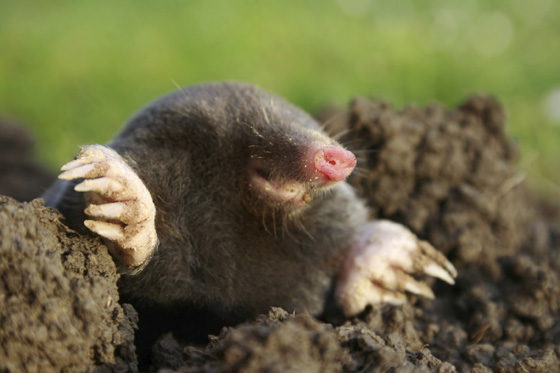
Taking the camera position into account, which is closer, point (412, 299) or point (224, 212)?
point (224, 212)

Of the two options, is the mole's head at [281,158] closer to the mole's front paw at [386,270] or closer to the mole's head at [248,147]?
the mole's head at [248,147]

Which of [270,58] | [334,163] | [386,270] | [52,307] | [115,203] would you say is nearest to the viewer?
[52,307]

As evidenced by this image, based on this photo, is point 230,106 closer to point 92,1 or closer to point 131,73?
point 131,73

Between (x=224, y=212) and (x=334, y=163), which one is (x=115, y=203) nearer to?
(x=224, y=212)

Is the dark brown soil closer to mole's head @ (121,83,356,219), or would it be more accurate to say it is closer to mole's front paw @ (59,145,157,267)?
mole's front paw @ (59,145,157,267)

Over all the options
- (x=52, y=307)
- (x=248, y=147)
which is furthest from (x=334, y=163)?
(x=52, y=307)

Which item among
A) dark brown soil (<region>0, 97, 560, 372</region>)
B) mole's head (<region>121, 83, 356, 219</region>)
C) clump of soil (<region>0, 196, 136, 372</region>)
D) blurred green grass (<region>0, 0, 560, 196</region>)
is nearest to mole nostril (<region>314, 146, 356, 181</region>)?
mole's head (<region>121, 83, 356, 219</region>)
